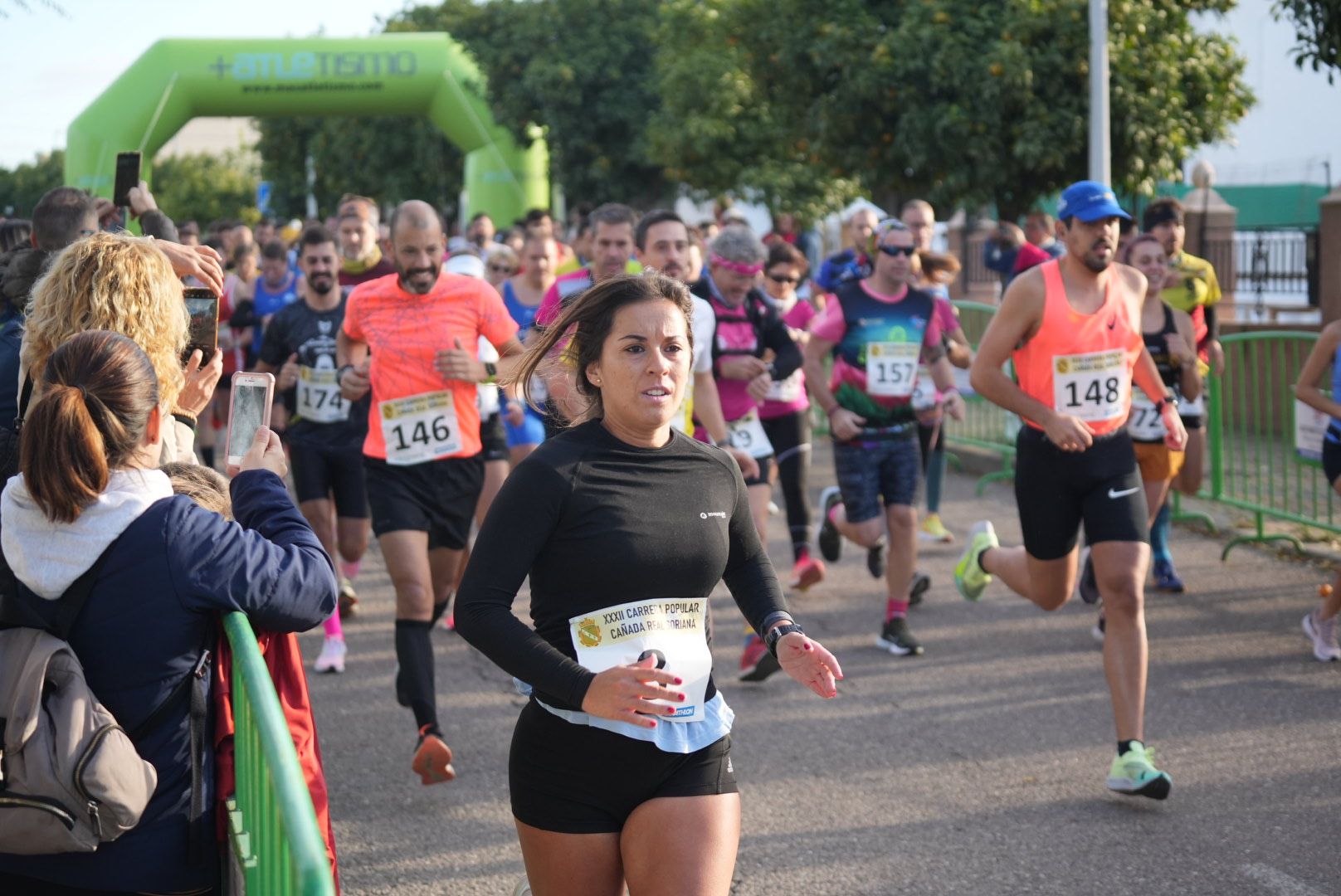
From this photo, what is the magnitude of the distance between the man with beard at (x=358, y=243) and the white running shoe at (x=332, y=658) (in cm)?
213

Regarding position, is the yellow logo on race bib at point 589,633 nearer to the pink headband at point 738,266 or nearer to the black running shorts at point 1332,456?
the pink headband at point 738,266

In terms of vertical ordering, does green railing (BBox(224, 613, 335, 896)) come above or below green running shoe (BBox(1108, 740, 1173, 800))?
above

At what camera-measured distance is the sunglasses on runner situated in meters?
7.79

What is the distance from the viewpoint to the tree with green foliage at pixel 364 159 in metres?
40.3

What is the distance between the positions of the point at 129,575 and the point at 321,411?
A: 16.8 feet

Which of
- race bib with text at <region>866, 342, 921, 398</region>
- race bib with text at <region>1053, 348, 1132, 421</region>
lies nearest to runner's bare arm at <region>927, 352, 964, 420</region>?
race bib with text at <region>866, 342, 921, 398</region>

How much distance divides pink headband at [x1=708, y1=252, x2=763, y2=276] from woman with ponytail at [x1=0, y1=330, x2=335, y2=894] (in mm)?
4874

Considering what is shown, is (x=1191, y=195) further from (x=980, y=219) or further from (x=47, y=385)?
(x=47, y=385)

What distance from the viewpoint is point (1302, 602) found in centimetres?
830

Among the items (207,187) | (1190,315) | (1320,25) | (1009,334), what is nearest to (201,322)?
(1009,334)

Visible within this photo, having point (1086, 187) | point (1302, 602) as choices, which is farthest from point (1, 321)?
point (1302, 602)

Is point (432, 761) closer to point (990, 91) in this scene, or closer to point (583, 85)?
point (990, 91)

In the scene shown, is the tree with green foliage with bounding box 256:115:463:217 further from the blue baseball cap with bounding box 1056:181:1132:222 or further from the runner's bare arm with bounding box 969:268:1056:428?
the blue baseball cap with bounding box 1056:181:1132:222

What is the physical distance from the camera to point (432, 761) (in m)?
5.44
